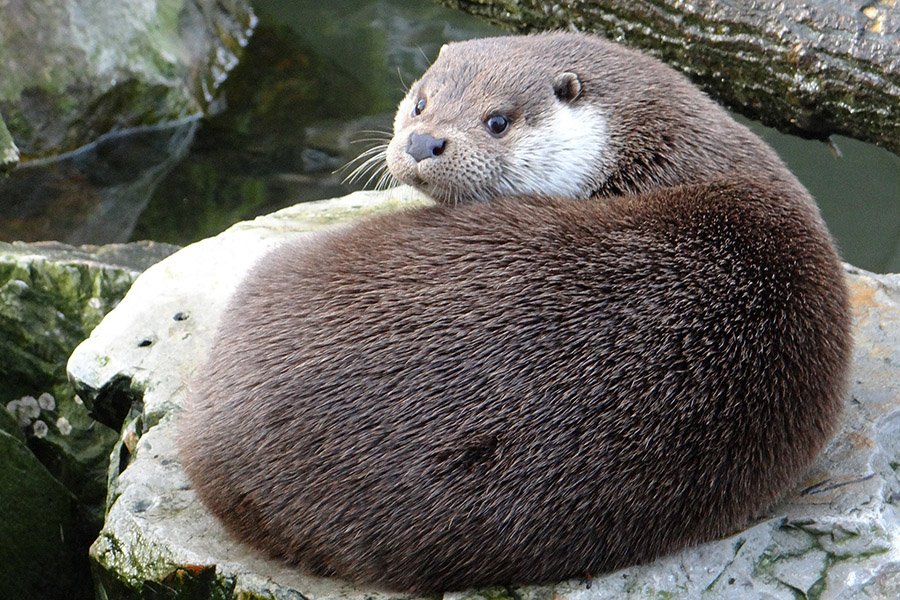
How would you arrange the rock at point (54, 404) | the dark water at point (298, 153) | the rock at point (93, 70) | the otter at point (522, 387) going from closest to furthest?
the otter at point (522, 387) < the rock at point (54, 404) < the dark water at point (298, 153) < the rock at point (93, 70)

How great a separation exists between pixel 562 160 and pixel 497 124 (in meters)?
0.22

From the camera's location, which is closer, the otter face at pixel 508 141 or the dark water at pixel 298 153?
the otter face at pixel 508 141

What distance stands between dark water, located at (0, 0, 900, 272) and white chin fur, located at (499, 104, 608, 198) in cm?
333

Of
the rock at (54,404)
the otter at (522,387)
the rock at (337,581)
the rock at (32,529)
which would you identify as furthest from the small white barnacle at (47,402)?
the otter at (522,387)

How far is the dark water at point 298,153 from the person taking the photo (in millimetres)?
6309

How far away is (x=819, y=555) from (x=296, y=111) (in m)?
5.67

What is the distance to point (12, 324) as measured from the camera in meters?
4.04

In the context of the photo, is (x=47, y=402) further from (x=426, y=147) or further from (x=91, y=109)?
(x=91, y=109)

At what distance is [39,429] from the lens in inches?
157

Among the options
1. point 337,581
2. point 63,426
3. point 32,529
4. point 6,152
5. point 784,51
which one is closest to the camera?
point 337,581

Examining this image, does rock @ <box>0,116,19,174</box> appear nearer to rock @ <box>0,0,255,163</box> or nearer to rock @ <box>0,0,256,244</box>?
rock @ <box>0,0,256,244</box>

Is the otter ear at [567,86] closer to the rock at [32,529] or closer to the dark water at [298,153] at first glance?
the rock at [32,529]

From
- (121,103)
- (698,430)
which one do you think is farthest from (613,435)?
(121,103)

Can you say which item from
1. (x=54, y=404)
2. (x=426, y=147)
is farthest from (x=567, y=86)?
(x=54, y=404)
